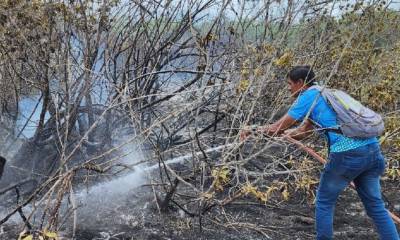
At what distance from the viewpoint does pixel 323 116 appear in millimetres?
4512

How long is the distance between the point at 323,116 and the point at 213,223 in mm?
1696

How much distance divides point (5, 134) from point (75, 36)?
51.3 inches

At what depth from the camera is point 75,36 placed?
576 centimetres

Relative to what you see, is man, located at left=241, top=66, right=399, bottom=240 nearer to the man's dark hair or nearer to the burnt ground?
the man's dark hair

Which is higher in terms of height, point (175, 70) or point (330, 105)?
point (175, 70)

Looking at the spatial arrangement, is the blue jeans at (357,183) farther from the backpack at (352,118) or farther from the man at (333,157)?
the backpack at (352,118)

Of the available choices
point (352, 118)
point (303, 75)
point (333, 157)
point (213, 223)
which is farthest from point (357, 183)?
point (213, 223)

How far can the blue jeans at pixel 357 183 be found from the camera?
4.51 m

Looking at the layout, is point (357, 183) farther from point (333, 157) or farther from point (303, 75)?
point (303, 75)

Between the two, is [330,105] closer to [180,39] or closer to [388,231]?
[388,231]

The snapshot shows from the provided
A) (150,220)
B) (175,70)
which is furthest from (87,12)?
(150,220)

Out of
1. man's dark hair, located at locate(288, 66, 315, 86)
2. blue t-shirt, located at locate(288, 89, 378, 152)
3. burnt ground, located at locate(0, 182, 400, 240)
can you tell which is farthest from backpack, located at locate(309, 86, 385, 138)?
burnt ground, located at locate(0, 182, 400, 240)

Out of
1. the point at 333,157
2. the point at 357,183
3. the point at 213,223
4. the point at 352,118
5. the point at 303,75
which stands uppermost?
the point at 303,75

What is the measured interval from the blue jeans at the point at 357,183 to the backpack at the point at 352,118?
0.14 meters
